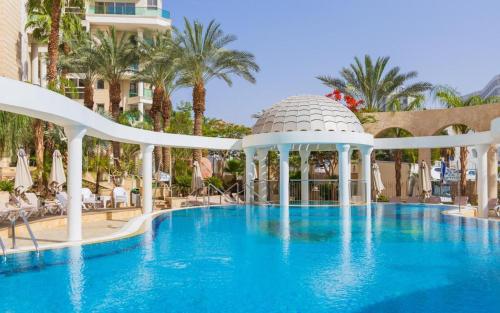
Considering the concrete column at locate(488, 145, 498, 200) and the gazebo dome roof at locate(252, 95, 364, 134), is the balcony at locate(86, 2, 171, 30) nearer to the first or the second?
the gazebo dome roof at locate(252, 95, 364, 134)

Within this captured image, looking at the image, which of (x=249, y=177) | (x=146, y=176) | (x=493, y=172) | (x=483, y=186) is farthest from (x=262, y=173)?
(x=493, y=172)

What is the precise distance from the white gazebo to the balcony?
2285 cm

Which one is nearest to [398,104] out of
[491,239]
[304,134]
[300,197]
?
[300,197]

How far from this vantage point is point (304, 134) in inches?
956

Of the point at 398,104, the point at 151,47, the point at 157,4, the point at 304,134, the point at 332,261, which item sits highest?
the point at 157,4

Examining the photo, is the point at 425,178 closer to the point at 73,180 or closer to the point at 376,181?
the point at 376,181

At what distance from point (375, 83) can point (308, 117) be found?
8614mm

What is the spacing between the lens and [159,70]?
30.2 metres

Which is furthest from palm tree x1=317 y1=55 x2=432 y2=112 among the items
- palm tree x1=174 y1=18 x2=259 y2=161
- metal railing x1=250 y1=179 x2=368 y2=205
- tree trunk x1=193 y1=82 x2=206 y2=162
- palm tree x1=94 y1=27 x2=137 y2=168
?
palm tree x1=94 y1=27 x2=137 y2=168

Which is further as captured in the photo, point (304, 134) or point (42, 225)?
point (304, 134)

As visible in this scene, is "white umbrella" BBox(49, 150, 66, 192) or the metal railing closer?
"white umbrella" BBox(49, 150, 66, 192)

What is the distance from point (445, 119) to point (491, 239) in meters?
17.8

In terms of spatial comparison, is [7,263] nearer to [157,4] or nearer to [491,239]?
[491,239]

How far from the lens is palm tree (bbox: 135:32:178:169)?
29109 mm
